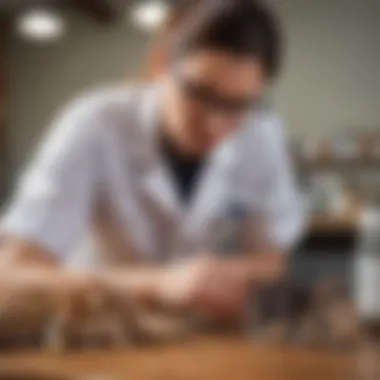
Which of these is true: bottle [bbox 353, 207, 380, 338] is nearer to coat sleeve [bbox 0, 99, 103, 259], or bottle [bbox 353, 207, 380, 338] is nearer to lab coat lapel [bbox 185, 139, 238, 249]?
lab coat lapel [bbox 185, 139, 238, 249]

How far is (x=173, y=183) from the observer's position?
975 millimetres

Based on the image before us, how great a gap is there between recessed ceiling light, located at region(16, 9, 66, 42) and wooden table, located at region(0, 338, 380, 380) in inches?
13.8

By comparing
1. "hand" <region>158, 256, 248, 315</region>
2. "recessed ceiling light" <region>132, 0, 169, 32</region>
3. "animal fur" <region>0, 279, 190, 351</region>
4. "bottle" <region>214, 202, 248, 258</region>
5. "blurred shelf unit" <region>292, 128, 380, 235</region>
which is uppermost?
"recessed ceiling light" <region>132, 0, 169, 32</region>

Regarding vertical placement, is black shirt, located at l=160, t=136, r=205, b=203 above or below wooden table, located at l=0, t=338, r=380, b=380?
above

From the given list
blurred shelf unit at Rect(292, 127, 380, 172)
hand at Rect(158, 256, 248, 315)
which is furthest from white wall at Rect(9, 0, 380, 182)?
hand at Rect(158, 256, 248, 315)

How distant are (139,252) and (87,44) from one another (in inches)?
9.1

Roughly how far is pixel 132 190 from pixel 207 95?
0.13 meters

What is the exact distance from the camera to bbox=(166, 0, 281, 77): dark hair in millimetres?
944

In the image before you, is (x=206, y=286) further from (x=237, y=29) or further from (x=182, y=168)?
(x=237, y=29)

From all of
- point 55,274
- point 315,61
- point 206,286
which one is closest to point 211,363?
point 206,286

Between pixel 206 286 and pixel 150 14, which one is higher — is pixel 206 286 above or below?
below

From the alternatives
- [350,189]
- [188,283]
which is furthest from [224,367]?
[350,189]

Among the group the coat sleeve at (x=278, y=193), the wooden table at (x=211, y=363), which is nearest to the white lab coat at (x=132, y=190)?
the coat sleeve at (x=278, y=193)

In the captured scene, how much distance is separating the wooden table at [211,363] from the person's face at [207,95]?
0.21m
